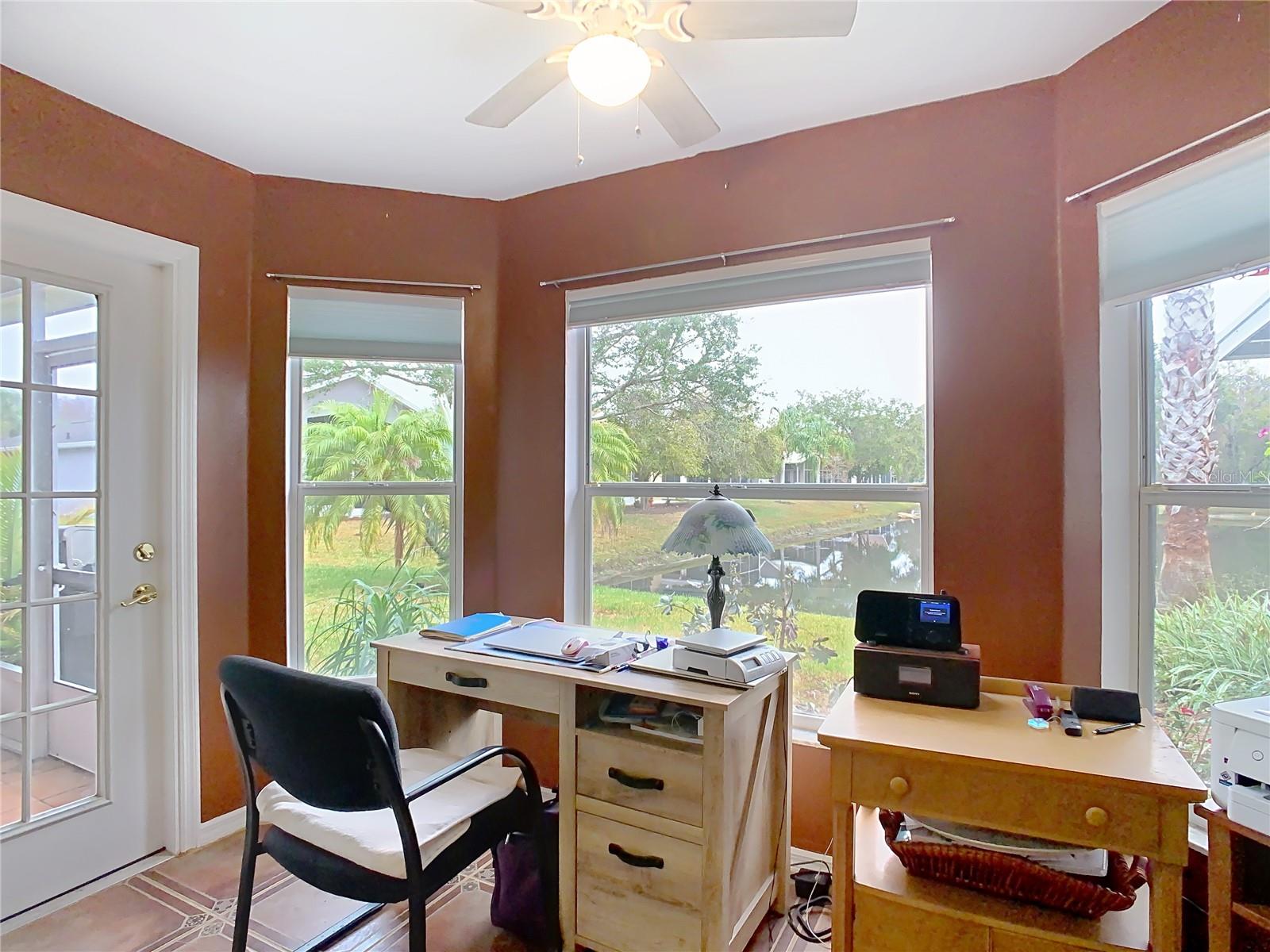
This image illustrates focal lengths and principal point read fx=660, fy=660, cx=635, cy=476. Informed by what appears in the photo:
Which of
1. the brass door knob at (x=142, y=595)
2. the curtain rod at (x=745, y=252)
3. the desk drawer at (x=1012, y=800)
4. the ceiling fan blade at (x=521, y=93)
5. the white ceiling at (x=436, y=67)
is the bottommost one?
the desk drawer at (x=1012, y=800)

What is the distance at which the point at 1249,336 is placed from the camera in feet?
5.01

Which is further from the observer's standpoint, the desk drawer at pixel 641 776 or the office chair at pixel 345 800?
the desk drawer at pixel 641 776

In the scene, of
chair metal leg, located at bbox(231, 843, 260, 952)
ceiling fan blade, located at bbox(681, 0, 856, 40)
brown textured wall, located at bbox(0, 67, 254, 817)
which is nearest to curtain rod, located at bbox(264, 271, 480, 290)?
brown textured wall, located at bbox(0, 67, 254, 817)

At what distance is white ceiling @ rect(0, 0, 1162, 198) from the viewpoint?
5.37 ft

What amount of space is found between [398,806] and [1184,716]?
190 centimetres

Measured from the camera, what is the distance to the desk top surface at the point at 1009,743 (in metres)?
1.22

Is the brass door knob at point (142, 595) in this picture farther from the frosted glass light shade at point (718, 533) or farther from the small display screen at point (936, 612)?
the small display screen at point (936, 612)

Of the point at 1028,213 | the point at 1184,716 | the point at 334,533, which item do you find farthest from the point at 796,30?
the point at 334,533

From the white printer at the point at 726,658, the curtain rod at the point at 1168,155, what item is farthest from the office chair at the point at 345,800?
the curtain rod at the point at 1168,155

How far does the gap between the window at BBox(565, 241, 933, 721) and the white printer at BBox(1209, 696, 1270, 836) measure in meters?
0.78

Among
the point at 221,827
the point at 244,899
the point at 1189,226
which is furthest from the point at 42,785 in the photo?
the point at 1189,226

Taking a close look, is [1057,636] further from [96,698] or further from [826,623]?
[96,698]

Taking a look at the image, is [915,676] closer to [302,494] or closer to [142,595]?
[302,494]

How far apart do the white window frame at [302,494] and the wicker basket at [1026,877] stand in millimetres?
1848
